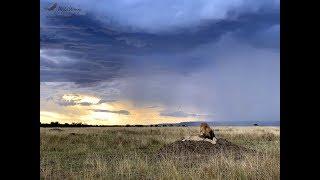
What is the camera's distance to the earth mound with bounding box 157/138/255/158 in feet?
44.6

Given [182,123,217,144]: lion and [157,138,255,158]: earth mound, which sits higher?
[182,123,217,144]: lion

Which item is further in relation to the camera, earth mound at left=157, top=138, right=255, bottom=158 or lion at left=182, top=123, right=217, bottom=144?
lion at left=182, top=123, right=217, bottom=144

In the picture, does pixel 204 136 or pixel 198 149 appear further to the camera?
pixel 204 136

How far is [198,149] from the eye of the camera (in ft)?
46.1

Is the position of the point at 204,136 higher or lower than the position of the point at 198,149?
higher

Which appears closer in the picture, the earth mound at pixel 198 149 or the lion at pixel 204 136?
the earth mound at pixel 198 149

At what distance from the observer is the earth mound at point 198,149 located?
13602 millimetres

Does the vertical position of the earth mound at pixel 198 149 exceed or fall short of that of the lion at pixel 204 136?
it falls short
